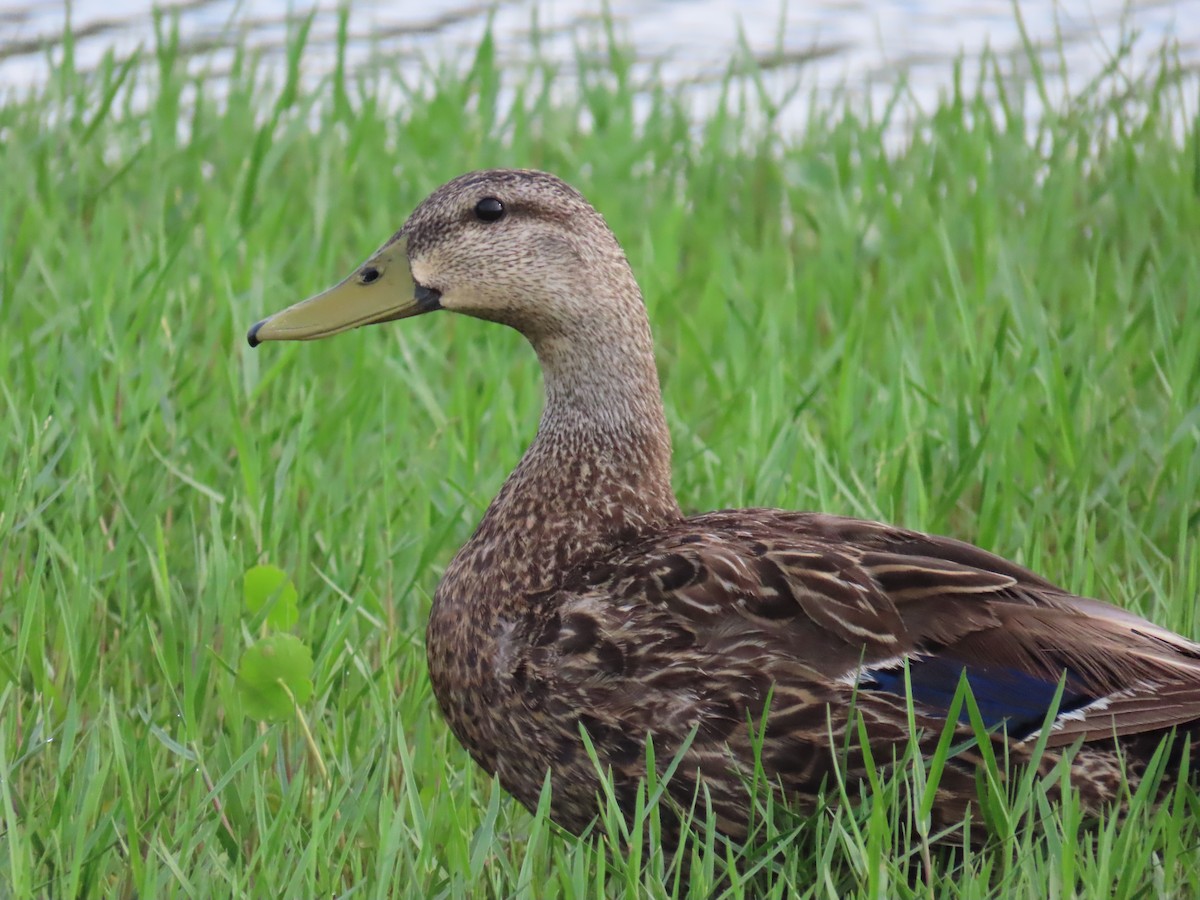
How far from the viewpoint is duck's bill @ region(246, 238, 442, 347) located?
3721 millimetres

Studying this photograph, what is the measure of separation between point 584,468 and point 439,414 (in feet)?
3.87

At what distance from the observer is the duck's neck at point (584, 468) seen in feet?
11.6

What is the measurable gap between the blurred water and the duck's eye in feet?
12.6

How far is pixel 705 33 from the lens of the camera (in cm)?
868

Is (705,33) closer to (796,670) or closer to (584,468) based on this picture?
(584,468)

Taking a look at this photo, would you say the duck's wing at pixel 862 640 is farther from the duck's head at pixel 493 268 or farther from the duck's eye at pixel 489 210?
the duck's eye at pixel 489 210

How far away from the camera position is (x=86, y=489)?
4098 millimetres

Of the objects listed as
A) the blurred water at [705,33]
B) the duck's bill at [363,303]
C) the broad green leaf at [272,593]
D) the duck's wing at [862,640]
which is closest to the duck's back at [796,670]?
the duck's wing at [862,640]

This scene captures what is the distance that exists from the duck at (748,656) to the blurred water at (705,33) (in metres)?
4.24

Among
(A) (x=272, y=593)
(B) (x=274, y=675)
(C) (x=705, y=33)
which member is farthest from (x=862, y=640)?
(C) (x=705, y=33)

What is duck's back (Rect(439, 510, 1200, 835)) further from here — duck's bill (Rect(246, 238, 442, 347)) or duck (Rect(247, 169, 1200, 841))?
duck's bill (Rect(246, 238, 442, 347))

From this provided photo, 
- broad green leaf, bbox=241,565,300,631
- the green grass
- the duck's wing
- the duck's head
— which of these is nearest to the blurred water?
the green grass

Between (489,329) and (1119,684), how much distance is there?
2671 mm

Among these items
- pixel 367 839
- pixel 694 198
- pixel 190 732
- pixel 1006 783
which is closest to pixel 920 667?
pixel 1006 783
